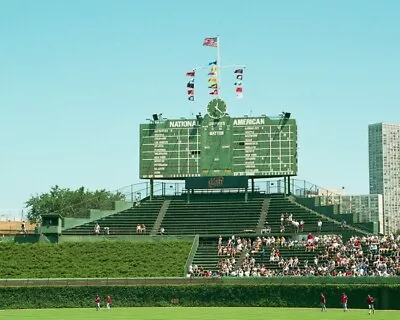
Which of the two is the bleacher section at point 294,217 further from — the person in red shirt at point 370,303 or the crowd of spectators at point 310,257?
the person in red shirt at point 370,303

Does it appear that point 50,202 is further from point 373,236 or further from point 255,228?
point 373,236

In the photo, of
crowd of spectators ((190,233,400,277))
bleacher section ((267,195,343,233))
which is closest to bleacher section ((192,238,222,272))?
crowd of spectators ((190,233,400,277))

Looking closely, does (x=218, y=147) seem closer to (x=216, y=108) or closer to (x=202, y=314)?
(x=216, y=108)

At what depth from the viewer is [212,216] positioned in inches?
3457

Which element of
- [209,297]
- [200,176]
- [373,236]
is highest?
[200,176]

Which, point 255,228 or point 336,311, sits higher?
point 255,228

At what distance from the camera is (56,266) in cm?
7688

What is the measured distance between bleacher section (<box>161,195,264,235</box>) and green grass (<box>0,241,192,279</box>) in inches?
168

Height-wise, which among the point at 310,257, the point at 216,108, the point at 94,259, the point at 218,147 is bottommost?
the point at 94,259

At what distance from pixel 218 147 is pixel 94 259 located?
18780mm

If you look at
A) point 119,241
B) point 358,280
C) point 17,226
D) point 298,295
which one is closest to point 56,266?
point 119,241

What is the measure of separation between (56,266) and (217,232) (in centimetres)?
1748

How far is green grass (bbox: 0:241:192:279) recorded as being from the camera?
7550cm

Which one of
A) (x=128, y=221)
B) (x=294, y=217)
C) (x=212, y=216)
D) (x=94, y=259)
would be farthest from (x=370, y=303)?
(x=128, y=221)
